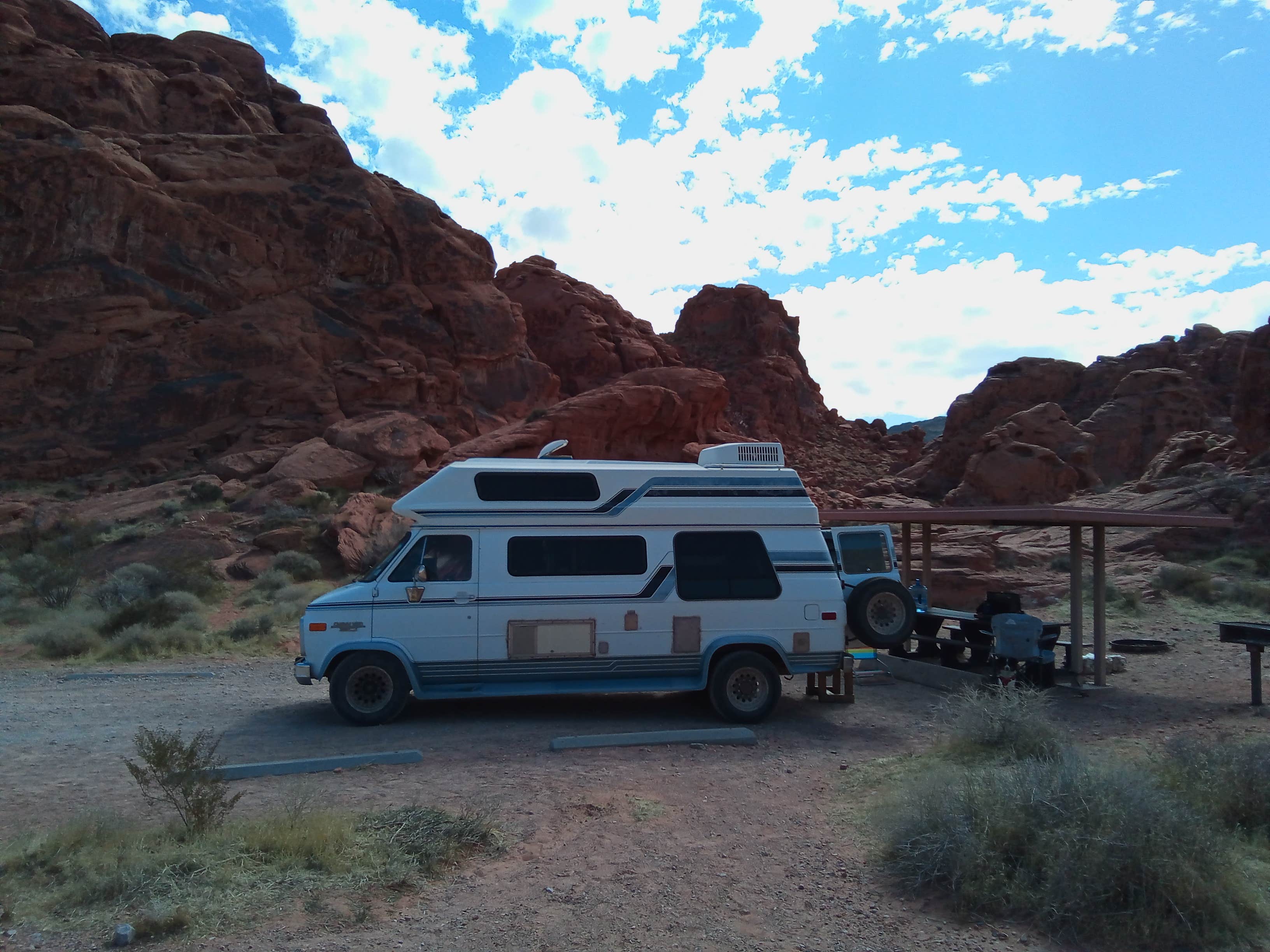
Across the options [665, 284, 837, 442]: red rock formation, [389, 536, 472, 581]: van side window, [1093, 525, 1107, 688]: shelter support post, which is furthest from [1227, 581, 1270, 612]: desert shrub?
[665, 284, 837, 442]: red rock formation

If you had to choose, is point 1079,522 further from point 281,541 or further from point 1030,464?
point 1030,464

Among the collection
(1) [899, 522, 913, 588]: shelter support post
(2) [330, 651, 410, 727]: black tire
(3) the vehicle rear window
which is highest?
(3) the vehicle rear window

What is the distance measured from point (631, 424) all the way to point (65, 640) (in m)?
27.7

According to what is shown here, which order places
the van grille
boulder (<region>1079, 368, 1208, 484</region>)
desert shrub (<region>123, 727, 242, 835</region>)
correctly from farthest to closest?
boulder (<region>1079, 368, 1208, 484</region>) → the van grille → desert shrub (<region>123, 727, 242, 835</region>)

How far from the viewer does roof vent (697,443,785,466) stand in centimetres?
1066

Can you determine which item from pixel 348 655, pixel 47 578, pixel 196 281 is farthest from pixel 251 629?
pixel 196 281

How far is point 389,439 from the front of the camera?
3369 centimetres

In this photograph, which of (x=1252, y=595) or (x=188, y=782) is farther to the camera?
(x=1252, y=595)

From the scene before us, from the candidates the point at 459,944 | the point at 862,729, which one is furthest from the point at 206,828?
the point at 862,729

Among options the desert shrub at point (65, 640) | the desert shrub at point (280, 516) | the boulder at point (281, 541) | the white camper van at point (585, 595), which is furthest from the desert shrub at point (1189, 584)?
the desert shrub at point (65, 640)

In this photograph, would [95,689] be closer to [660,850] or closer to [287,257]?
[660,850]

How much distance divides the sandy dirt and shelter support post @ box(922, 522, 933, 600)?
10.3 ft

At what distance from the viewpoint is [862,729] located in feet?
32.4

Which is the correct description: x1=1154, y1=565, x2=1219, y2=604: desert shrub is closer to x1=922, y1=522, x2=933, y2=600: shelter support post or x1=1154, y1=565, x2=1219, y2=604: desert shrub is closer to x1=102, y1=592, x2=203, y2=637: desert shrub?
x1=922, y1=522, x2=933, y2=600: shelter support post
